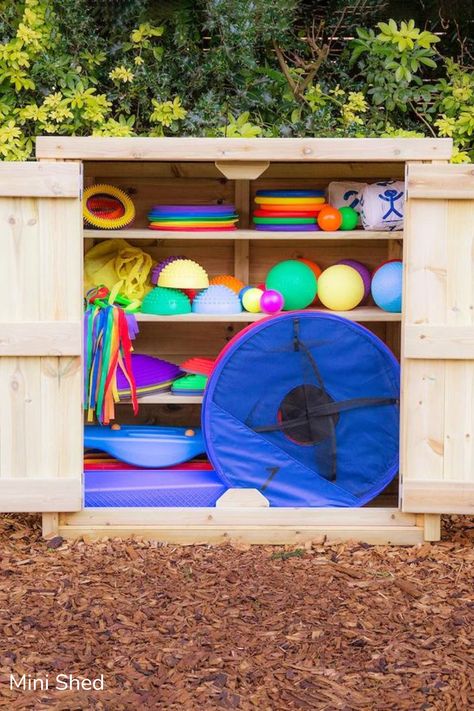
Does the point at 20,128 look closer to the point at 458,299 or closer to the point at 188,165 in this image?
the point at 188,165

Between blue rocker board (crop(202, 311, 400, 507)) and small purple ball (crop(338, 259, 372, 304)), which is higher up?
small purple ball (crop(338, 259, 372, 304))

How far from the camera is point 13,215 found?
4.15 m

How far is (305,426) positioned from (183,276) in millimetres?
932

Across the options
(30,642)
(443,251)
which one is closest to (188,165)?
(443,251)

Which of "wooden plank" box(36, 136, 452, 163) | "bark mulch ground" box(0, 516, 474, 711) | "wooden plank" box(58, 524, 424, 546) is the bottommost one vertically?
"bark mulch ground" box(0, 516, 474, 711)

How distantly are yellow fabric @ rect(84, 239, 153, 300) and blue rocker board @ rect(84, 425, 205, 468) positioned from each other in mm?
683

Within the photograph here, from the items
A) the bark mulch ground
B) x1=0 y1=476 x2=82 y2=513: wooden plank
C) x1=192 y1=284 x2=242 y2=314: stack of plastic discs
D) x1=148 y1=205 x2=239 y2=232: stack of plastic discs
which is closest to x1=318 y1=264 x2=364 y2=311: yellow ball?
x1=192 y1=284 x2=242 y2=314: stack of plastic discs

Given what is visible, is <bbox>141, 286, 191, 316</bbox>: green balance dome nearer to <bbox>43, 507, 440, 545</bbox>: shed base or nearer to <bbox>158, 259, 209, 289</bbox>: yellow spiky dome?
<bbox>158, 259, 209, 289</bbox>: yellow spiky dome

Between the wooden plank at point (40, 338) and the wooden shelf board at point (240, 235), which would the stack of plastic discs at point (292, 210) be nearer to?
the wooden shelf board at point (240, 235)

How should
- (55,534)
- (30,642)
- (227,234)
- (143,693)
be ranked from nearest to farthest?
(143,693)
(30,642)
(55,534)
(227,234)

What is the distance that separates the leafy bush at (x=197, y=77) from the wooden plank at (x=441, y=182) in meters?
1.46

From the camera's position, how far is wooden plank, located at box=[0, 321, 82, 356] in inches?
164

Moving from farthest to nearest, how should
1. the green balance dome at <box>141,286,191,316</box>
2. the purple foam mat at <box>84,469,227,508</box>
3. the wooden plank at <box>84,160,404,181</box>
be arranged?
the wooden plank at <box>84,160,404,181</box> < the green balance dome at <box>141,286,191,316</box> < the purple foam mat at <box>84,469,227,508</box>

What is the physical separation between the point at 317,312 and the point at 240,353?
1.29ft
